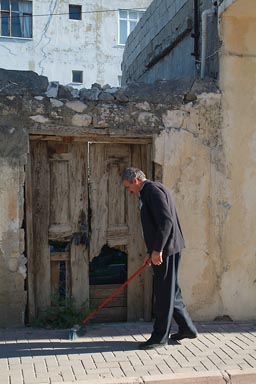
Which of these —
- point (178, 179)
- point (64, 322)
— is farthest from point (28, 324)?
point (178, 179)

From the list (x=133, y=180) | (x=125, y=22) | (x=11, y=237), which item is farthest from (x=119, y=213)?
(x=125, y=22)

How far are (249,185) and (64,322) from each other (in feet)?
8.48

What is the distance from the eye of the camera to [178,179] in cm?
563

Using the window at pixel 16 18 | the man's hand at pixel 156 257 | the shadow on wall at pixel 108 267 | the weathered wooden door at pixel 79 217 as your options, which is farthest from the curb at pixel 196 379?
the window at pixel 16 18

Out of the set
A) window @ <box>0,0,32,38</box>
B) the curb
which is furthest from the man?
window @ <box>0,0,32,38</box>

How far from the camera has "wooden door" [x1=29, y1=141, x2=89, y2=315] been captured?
5.48m

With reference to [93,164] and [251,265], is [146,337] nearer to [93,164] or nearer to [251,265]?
[251,265]

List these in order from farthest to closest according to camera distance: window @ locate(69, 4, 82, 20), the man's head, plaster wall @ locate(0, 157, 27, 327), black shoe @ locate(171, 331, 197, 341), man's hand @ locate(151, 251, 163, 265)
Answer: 1. window @ locate(69, 4, 82, 20)
2. plaster wall @ locate(0, 157, 27, 327)
3. black shoe @ locate(171, 331, 197, 341)
4. the man's head
5. man's hand @ locate(151, 251, 163, 265)

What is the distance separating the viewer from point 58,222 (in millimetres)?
5582

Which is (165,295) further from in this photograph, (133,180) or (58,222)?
(58,222)

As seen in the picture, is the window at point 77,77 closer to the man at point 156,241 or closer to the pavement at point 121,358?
the pavement at point 121,358

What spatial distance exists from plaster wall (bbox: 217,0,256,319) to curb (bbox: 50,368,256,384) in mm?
1565

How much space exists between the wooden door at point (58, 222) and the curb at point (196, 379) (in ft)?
5.49

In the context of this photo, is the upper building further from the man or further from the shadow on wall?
the man
